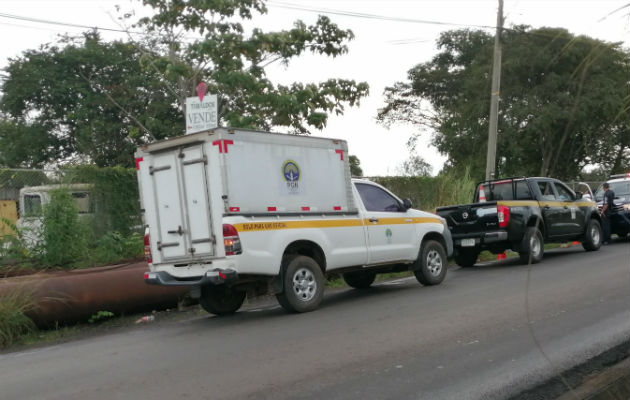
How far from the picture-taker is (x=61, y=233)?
38.6 feet

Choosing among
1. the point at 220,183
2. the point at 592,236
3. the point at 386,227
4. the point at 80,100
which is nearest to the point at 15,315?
the point at 220,183

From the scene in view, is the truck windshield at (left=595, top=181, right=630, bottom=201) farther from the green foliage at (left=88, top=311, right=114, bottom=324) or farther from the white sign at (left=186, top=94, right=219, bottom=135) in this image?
the green foliage at (left=88, top=311, right=114, bottom=324)

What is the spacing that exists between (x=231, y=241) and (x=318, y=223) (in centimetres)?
164

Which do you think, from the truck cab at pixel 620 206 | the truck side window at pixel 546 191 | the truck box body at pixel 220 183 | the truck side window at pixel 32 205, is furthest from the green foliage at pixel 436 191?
the truck side window at pixel 32 205

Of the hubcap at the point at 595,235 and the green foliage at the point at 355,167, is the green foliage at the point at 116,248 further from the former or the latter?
the hubcap at the point at 595,235

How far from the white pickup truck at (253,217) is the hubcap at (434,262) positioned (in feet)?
3.85

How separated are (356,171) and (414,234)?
1069 cm

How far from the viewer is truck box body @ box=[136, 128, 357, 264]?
335 inches

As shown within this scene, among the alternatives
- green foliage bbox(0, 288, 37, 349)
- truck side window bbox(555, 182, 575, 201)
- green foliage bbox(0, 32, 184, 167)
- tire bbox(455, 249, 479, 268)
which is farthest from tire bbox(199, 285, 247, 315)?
green foliage bbox(0, 32, 184, 167)

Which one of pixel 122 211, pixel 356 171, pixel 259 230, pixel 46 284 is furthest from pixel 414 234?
pixel 356 171

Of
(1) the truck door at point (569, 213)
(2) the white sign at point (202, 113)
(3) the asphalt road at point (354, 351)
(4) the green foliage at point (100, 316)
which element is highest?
(2) the white sign at point (202, 113)

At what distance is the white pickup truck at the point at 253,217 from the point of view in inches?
332

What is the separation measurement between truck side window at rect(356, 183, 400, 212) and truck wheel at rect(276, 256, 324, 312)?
186 cm

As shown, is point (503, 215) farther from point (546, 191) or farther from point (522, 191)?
point (546, 191)
